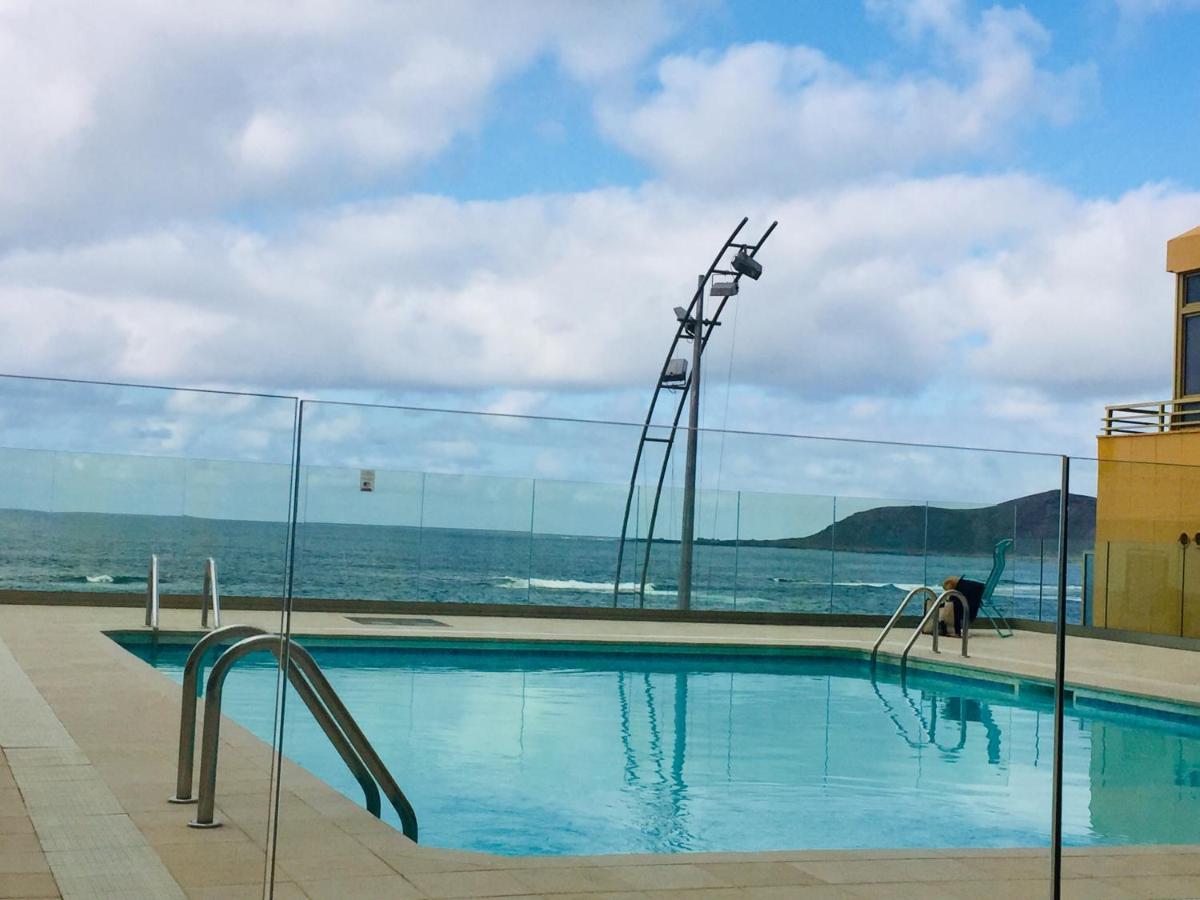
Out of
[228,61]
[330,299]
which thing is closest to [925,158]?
[228,61]

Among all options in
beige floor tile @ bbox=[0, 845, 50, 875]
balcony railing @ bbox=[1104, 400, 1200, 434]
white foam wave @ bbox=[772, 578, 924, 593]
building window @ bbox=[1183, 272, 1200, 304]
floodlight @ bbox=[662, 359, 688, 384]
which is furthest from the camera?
building window @ bbox=[1183, 272, 1200, 304]

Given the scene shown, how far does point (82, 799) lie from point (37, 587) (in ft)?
3.14

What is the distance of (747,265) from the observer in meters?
17.5

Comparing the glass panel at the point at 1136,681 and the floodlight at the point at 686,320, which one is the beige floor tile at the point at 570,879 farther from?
the floodlight at the point at 686,320

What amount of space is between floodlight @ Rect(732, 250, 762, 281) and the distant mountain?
14547 mm

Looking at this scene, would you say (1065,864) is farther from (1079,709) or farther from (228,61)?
(228,61)

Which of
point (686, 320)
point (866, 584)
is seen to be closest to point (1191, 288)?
point (686, 320)

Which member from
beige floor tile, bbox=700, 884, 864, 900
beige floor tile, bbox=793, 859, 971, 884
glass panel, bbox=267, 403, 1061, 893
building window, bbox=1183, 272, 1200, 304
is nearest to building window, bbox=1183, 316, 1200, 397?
building window, bbox=1183, 272, 1200, 304

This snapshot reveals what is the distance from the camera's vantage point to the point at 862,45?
1307cm

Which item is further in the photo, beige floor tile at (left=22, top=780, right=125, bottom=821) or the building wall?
beige floor tile at (left=22, top=780, right=125, bottom=821)

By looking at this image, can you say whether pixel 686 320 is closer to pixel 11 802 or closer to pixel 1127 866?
pixel 11 802

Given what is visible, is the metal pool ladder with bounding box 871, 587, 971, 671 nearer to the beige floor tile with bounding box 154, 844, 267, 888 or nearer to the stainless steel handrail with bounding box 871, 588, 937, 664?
the stainless steel handrail with bounding box 871, 588, 937, 664

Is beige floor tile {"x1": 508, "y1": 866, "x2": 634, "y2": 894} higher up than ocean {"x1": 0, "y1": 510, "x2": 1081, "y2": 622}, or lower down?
lower down

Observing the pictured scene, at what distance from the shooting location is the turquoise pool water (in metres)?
2.77
